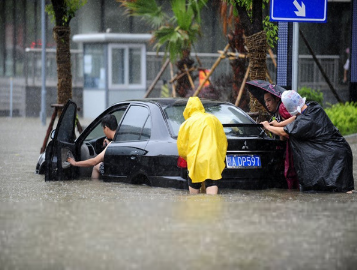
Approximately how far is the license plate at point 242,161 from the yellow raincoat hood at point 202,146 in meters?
0.29

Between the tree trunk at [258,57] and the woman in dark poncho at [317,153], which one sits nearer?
the woman in dark poncho at [317,153]

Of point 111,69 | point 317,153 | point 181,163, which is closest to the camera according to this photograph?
point 181,163

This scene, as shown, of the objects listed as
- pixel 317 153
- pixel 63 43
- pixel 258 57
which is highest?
pixel 63 43

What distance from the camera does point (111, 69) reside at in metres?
31.3

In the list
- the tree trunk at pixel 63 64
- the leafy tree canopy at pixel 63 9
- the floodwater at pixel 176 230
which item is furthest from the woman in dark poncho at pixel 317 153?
the leafy tree canopy at pixel 63 9

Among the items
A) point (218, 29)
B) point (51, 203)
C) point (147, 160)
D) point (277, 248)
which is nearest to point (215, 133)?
point (147, 160)

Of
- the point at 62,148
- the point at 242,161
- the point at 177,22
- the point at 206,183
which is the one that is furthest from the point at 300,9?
the point at 177,22

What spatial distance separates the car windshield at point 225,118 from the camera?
36.5ft

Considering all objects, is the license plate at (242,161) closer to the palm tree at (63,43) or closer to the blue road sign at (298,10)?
the blue road sign at (298,10)

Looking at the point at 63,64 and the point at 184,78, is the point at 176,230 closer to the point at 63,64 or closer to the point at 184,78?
the point at 63,64

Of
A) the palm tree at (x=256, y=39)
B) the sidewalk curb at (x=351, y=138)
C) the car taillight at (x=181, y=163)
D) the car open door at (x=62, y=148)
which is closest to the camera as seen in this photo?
the car taillight at (x=181, y=163)

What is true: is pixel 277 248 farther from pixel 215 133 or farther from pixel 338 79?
pixel 338 79

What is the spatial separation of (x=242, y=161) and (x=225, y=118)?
35.9 inches

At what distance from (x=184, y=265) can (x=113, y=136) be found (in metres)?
5.69
